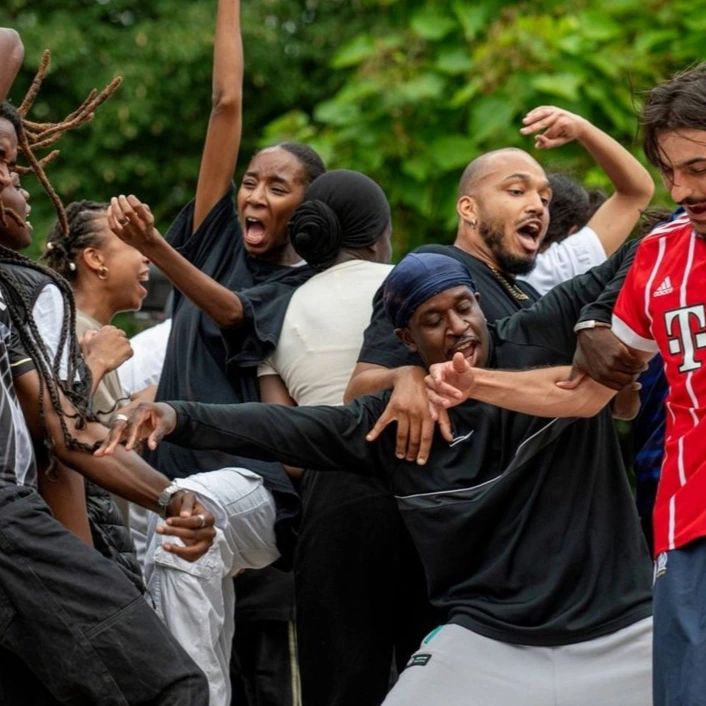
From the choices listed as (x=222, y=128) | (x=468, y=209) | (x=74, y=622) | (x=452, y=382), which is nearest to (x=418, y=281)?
(x=452, y=382)

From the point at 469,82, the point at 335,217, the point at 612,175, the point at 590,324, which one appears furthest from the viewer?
the point at 469,82

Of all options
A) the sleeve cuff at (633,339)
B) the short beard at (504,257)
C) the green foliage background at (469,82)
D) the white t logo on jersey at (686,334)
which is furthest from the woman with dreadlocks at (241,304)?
the green foliage background at (469,82)

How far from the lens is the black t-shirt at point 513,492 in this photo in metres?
5.09

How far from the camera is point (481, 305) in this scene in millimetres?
5781

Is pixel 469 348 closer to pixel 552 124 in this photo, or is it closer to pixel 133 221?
pixel 552 124

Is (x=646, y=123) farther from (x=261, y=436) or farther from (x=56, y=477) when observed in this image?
(x=56, y=477)

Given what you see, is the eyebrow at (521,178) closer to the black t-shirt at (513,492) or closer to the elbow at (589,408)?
the black t-shirt at (513,492)

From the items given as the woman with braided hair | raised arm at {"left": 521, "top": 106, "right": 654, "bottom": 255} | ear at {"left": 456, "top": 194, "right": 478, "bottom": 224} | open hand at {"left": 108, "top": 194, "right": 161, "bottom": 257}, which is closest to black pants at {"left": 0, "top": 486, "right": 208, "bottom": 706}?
open hand at {"left": 108, "top": 194, "right": 161, "bottom": 257}

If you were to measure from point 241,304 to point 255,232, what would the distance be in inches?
20.2

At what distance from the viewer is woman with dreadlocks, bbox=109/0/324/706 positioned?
594cm

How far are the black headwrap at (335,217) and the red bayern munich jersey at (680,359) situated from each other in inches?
60.6

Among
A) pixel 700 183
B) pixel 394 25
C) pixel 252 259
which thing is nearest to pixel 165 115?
pixel 394 25

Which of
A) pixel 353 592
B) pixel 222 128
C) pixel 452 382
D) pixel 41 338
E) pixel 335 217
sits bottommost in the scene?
pixel 353 592

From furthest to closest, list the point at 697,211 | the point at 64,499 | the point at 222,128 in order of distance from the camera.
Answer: the point at 222,128
the point at 64,499
the point at 697,211
